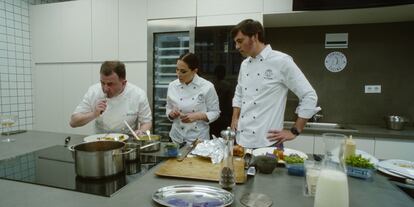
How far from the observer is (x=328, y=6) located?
2184 mm

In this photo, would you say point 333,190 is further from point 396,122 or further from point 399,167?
point 396,122

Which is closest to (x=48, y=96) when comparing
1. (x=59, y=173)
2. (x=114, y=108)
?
(x=114, y=108)

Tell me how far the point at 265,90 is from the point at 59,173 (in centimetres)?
126

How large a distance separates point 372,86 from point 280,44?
104 cm

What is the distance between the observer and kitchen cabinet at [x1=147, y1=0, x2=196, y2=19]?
8.70ft

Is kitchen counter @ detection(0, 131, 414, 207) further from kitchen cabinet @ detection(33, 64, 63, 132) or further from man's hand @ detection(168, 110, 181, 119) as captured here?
kitchen cabinet @ detection(33, 64, 63, 132)

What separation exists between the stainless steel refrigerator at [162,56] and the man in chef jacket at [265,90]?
3.40 ft

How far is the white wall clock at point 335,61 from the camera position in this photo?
2.77 meters

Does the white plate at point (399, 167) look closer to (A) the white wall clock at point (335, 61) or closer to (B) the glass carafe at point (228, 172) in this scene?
(B) the glass carafe at point (228, 172)

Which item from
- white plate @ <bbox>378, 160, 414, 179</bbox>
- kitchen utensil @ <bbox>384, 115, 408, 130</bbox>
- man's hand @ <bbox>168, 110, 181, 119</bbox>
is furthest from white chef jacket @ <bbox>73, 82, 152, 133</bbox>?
kitchen utensil @ <bbox>384, 115, 408, 130</bbox>

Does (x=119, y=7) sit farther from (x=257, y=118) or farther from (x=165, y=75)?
(x=257, y=118)

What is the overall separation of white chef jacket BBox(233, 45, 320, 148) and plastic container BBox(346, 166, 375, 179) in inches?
23.7

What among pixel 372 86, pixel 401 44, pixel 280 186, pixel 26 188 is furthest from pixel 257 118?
pixel 401 44

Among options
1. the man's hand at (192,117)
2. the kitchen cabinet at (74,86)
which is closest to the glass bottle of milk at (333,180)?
the man's hand at (192,117)
